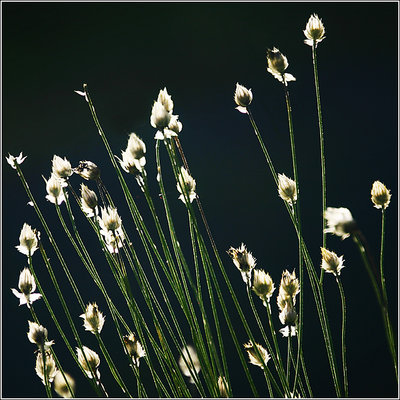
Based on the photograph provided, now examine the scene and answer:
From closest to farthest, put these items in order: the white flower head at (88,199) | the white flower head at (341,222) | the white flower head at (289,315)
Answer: the white flower head at (341,222)
the white flower head at (289,315)
the white flower head at (88,199)

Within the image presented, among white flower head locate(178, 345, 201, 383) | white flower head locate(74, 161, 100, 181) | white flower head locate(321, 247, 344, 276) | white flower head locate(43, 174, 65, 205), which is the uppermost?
white flower head locate(74, 161, 100, 181)

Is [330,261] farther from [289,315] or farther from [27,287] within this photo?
[27,287]

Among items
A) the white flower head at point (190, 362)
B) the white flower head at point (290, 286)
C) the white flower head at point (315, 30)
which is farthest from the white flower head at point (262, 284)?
the white flower head at point (315, 30)

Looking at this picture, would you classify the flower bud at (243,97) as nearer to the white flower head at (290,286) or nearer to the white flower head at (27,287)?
the white flower head at (290,286)

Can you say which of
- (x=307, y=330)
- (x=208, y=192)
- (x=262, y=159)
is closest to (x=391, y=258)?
(x=307, y=330)

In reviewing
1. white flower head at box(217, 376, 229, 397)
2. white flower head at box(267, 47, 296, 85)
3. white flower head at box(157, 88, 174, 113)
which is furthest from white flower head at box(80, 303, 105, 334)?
white flower head at box(267, 47, 296, 85)

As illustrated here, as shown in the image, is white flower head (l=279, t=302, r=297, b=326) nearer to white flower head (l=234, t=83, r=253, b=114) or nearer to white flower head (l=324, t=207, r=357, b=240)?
white flower head (l=324, t=207, r=357, b=240)

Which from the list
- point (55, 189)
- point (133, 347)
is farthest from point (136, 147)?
point (133, 347)

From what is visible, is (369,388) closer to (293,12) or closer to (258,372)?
(258,372)
